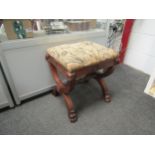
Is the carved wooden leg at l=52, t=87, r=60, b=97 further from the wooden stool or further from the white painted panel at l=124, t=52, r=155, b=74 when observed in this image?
the white painted panel at l=124, t=52, r=155, b=74

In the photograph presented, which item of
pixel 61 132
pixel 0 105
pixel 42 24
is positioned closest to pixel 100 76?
pixel 61 132

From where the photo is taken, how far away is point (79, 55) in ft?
2.95

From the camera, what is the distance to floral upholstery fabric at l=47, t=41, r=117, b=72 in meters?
0.83

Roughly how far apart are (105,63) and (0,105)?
1018 millimetres

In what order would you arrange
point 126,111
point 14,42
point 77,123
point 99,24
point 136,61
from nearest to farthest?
Answer: point 14,42 < point 77,123 < point 126,111 < point 99,24 < point 136,61

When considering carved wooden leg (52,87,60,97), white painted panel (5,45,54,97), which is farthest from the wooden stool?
carved wooden leg (52,87,60,97)

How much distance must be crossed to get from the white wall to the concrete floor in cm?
57

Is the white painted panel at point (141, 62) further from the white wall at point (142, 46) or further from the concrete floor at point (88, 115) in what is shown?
the concrete floor at point (88, 115)

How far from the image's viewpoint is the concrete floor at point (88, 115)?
1013 mm

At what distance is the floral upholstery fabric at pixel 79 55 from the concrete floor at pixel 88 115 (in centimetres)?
53

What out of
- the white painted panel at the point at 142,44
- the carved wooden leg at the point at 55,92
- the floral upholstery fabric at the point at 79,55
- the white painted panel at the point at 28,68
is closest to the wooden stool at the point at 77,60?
the floral upholstery fabric at the point at 79,55

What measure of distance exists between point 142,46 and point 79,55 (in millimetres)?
1366

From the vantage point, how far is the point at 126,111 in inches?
47.0
